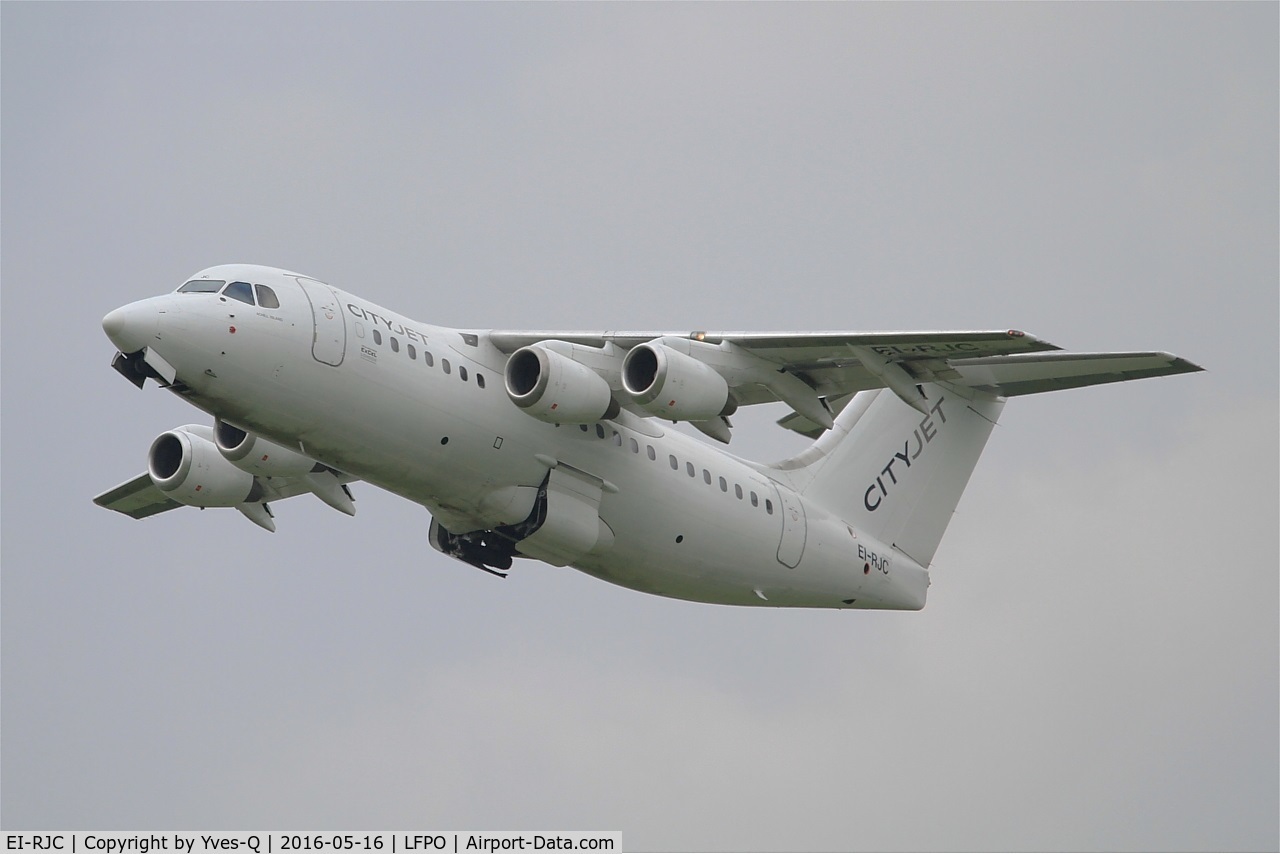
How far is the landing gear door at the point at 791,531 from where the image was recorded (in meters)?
21.3

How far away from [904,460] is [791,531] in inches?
113

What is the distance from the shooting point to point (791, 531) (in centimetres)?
2139

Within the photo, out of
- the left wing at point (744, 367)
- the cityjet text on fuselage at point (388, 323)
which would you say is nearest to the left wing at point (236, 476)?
the cityjet text on fuselage at point (388, 323)

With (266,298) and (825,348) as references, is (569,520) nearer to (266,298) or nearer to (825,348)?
(825,348)

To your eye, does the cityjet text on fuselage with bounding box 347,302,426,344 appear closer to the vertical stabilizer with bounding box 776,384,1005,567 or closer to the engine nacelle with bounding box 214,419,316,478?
the engine nacelle with bounding box 214,419,316,478

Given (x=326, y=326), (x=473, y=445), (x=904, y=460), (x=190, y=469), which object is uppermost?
(x=904, y=460)

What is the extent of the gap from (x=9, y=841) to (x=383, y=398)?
20.9 feet

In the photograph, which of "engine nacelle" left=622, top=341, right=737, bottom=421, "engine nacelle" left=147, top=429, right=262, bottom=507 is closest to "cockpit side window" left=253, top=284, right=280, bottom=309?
"engine nacelle" left=622, top=341, right=737, bottom=421

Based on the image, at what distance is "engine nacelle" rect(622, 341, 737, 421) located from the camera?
18078 mm

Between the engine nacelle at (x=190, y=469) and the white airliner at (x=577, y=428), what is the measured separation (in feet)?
0.09

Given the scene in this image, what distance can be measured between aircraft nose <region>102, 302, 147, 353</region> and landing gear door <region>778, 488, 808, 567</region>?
8.10 m

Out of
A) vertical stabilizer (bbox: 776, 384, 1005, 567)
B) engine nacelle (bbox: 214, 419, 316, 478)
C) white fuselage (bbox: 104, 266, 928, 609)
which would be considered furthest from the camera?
vertical stabilizer (bbox: 776, 384, 1005, 567)

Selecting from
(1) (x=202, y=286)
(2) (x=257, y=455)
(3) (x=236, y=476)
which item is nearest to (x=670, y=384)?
(1) (x=202, y=286)

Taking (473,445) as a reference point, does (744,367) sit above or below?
above
